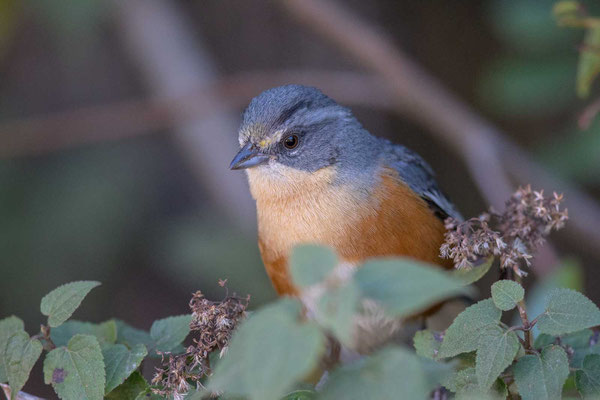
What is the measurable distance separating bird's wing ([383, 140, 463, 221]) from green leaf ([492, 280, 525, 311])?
1909mm

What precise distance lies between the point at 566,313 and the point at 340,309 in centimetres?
104

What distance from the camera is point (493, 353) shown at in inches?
84.7

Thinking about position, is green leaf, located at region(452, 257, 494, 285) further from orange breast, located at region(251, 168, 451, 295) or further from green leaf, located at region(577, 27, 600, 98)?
green leaf, located at region(577, 27, 600, 98)

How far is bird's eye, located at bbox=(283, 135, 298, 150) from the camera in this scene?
412cm

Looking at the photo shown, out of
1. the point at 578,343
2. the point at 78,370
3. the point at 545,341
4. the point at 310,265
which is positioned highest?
the point at 310,265

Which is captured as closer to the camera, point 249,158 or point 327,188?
point 327,188

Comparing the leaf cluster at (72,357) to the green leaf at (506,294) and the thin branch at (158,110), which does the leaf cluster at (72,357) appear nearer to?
the green leaf at (506,294)

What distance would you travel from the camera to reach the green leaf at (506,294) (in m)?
2.21

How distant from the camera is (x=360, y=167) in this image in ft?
13.4

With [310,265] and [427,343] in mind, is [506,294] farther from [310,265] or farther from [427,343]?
[310,265]

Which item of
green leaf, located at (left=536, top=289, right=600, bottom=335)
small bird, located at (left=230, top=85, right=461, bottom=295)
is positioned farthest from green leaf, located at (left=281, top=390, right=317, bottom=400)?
small bird, located at (left=230, top=85, right=461, bottom=295)

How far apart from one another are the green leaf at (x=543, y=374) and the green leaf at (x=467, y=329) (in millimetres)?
158

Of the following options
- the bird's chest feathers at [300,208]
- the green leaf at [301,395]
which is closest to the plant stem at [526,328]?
the green leaf at [301,395]

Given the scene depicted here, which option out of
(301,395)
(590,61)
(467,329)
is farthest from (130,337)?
(590,61)
